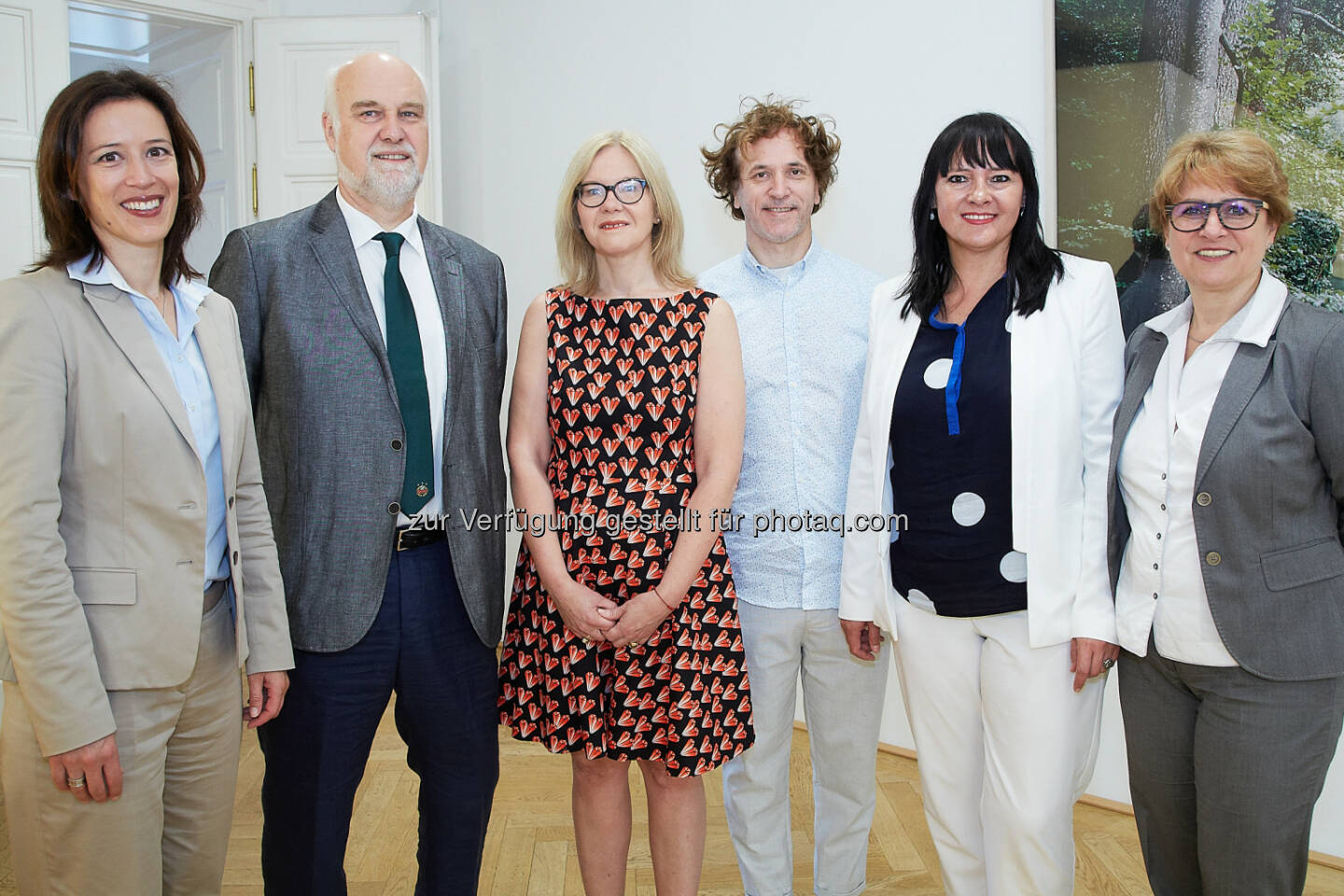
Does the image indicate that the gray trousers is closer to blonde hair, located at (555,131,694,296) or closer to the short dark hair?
blonde hair, located at (555,131,694,296)

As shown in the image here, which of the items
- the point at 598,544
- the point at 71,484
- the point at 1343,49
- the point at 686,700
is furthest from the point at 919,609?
the point at 1343,49

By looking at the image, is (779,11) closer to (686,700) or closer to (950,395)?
(950,395)

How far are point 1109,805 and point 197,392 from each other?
300 centimetres

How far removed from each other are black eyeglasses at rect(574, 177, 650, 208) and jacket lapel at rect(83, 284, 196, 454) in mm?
892

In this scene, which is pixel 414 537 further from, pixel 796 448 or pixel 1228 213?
pixel 1228 213

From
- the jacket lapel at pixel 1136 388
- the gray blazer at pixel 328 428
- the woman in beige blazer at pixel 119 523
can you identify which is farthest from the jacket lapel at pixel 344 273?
the jacket lapel at pixel 1136 388

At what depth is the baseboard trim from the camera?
289cm

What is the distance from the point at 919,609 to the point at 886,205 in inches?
80.3

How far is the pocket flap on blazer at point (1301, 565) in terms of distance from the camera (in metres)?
1.73

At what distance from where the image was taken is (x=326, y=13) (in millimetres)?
5219

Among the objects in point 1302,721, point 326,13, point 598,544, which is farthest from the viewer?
point 326,13

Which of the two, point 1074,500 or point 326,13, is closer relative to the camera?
point 1074,500

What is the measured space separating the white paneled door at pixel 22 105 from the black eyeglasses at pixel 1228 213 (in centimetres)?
409

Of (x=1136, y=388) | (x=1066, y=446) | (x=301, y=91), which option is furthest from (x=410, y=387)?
(x=301, y=91)
